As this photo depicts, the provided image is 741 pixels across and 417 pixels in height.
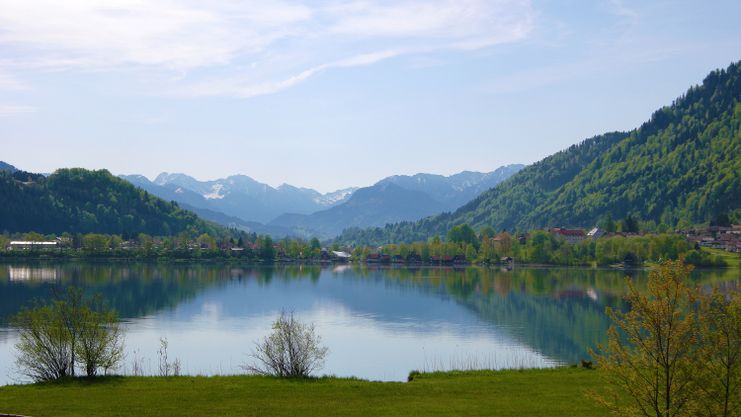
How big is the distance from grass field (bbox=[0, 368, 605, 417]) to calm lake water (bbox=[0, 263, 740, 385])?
11717 mm

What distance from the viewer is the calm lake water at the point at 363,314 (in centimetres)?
6034

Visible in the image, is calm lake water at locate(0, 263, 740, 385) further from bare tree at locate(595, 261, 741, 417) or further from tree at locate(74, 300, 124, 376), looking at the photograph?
tree at locate(74, 300, 124, 376)

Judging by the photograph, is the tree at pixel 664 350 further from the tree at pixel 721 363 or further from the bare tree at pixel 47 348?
the bare tree at pixel 47 348

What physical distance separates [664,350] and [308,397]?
19.7 m

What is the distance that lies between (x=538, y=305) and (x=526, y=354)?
41.2m

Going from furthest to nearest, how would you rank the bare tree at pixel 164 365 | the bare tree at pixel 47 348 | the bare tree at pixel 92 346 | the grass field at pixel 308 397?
1. the bare tree at pixel 164 365
2. the bare tree at pixel 92 346
3. the bare tree at pixel 47 348
4. the grass field at pixel 308 397

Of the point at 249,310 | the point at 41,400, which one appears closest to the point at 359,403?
the point at 41,400

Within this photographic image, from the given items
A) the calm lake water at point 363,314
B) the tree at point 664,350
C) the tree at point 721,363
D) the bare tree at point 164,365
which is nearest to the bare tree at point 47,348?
the bare tree at point 164,365

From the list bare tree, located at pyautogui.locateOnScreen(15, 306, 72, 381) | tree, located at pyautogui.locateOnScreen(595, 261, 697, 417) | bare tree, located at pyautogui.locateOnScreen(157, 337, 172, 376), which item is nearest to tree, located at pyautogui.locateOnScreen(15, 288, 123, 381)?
→ bare tree, located at pyautogui.locateOnScreen(15, 306, 72, 381)

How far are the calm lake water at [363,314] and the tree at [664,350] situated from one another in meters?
5.15

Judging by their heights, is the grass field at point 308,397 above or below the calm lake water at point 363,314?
above

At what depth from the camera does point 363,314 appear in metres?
94.9

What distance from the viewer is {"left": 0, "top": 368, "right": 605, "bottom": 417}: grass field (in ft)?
108

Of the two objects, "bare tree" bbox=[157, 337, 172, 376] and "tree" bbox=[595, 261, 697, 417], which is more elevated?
"tree" bbox=[595, 261, 697, 417]
